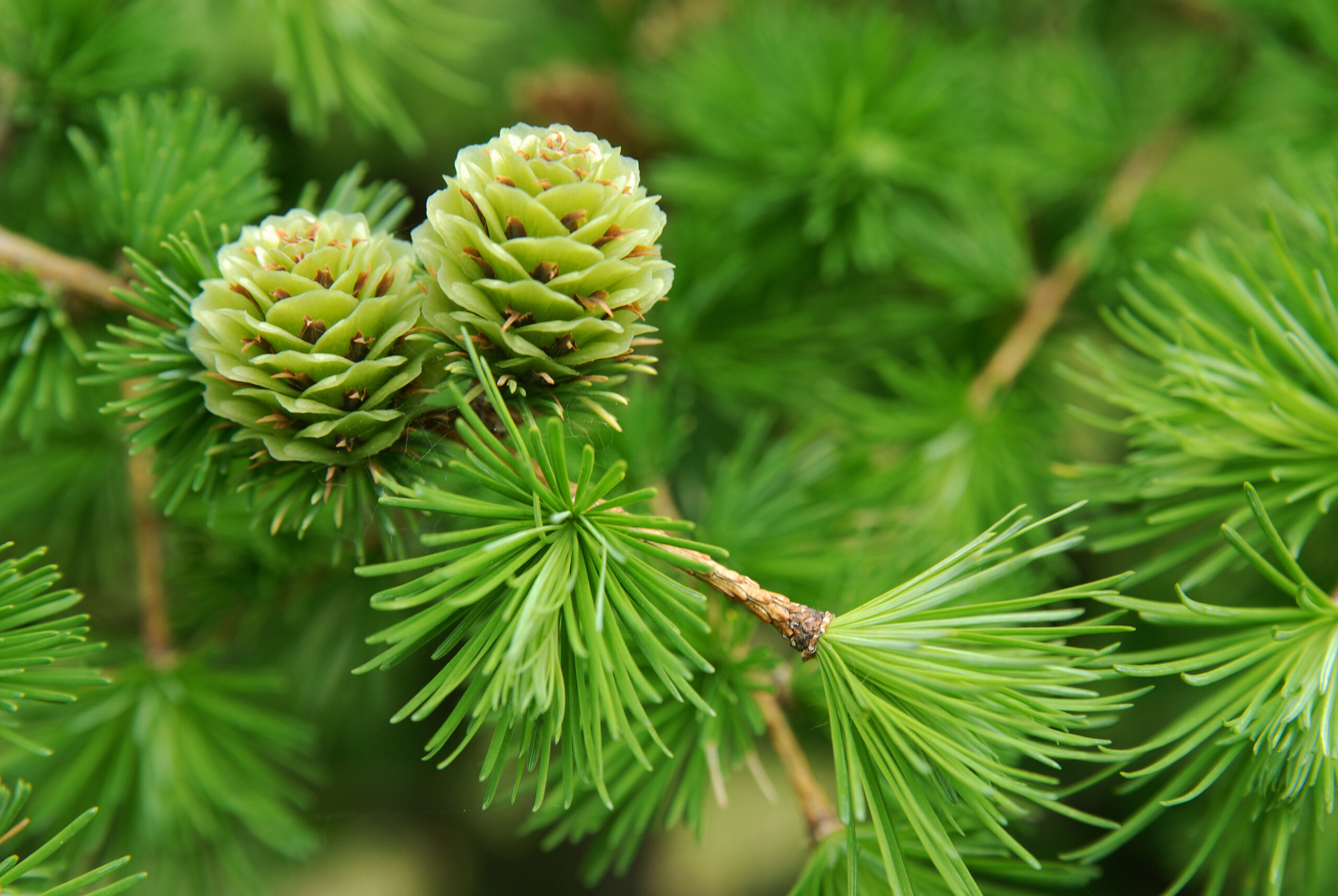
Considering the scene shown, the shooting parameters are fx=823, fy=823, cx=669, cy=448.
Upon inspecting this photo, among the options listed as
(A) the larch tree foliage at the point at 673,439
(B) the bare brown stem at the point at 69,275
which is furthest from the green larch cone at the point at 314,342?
(B) the bare brown stem at the point at 69,275

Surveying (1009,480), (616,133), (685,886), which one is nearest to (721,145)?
(616,133)

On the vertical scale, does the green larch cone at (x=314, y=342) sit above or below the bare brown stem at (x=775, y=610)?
above

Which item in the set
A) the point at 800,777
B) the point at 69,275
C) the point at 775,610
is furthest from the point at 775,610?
the point at 69,275

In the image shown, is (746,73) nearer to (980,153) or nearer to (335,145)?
(980,153)

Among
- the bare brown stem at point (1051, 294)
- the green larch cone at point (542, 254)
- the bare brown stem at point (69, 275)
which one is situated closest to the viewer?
the green larch cone at point (542, 254)

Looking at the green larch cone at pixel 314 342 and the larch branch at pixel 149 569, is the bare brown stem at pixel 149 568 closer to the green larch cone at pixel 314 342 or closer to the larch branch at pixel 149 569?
the larch branch at pixel 149 569

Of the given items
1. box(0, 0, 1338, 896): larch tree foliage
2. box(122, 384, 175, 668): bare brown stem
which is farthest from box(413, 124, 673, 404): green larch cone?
box(122, 384, 175, 668): bare brown stem
